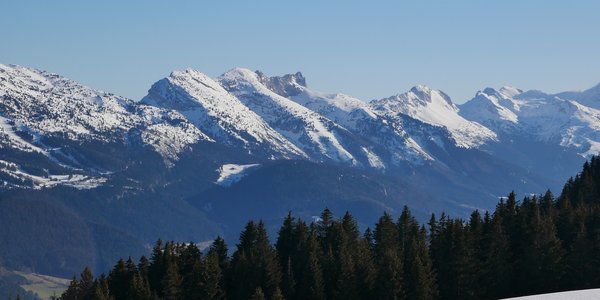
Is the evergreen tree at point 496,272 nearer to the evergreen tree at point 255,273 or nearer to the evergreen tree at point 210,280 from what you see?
the evergreen tree at point 255,273

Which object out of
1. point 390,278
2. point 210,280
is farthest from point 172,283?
point 390,278

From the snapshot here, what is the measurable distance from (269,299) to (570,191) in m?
69.8

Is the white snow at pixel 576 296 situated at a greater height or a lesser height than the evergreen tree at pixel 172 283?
lesser

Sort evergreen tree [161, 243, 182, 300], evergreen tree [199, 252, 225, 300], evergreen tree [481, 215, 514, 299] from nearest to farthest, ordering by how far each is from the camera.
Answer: evergreen tree [481, 215, 514, 299], evergreen tree [161, 243, 182, 300], evergreen tree [199, 252, 225, 300]

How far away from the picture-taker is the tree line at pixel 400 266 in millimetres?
118562

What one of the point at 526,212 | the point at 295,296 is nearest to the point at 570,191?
the point at 526,212

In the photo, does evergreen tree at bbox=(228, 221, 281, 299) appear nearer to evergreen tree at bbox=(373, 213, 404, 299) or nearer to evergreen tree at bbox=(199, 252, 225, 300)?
evergreen tree at bbox=(199, 252, 225, 300)

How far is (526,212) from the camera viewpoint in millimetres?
134625

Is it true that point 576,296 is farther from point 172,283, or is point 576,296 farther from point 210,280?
point 172,283

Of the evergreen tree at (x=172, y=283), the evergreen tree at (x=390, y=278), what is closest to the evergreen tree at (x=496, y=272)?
the evergreen tree at (x=390, y=278)

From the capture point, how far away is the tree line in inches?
4668

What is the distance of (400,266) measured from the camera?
383 feet

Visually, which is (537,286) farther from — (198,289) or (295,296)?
(198,289)

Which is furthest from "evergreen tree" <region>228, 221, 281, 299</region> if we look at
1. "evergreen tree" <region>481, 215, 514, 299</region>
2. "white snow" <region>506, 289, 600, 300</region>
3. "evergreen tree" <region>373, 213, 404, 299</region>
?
"white snow" <region>506, 289, 600, 300</region>
